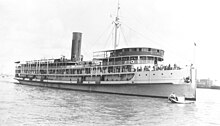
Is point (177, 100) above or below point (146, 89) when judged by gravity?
below

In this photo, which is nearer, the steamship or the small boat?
the small boat

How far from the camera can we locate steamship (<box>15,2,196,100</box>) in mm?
38062

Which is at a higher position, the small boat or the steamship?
the steamship

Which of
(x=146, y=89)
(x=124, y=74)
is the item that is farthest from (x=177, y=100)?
(x=124, y=74)

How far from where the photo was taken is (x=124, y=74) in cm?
4412

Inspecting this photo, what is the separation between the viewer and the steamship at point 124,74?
38062 millimetres

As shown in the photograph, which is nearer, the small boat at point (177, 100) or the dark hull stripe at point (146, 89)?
the small boat at point (177, 100)

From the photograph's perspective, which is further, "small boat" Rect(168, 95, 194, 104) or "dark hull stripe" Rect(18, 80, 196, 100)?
"dark hull stripe" Rect(18, 80, 196, 100)

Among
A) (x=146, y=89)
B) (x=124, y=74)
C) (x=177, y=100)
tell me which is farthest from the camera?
(x=124, y=74)

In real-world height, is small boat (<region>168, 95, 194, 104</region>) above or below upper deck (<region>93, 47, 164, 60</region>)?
below

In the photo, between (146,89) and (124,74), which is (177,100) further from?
(124,74)

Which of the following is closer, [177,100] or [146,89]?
[177,100]

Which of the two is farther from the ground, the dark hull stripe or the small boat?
the dark hull stripe

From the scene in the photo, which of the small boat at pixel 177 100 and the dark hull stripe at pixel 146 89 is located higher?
the dark hull stripe at pixel 146 89
